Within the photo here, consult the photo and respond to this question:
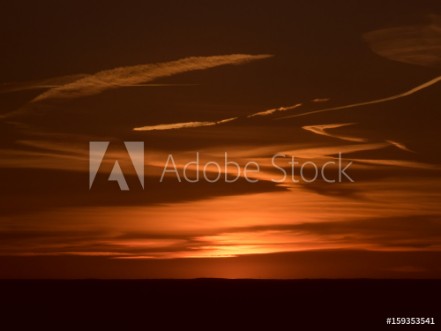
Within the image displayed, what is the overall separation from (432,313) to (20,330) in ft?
25.5

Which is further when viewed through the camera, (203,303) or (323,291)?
(323,291)

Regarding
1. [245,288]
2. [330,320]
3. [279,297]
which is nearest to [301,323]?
[330,320]

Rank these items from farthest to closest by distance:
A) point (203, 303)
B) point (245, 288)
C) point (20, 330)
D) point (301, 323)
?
1. point (245, 288)
2. point (203, 303)
3. point (301, 323)
4. point (20, 330)

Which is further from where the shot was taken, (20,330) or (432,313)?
(432,313)

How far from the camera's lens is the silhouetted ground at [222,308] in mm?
18406

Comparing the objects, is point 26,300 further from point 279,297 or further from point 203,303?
point 279,297

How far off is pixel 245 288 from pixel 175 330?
1427 cm

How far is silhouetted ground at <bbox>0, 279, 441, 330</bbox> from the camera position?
18406 mm

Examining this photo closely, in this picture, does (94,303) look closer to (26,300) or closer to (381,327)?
(26,300)

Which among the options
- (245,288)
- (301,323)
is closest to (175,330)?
(301,323)

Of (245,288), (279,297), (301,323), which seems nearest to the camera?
(301,323)

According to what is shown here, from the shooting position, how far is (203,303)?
77.9 ft

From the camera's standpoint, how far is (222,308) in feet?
72.3

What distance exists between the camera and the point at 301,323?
60.5ft
